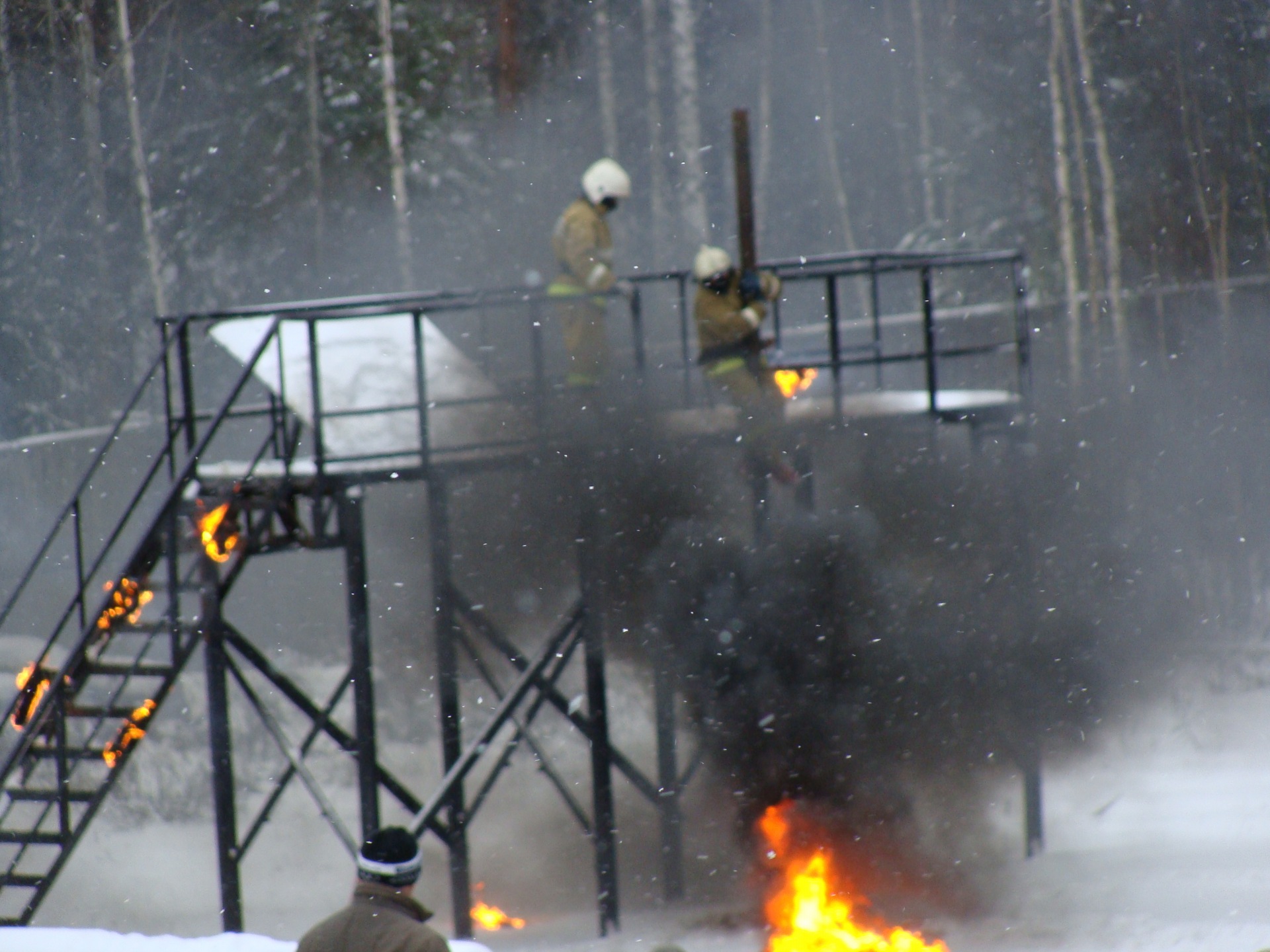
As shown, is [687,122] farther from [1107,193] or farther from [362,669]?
[362,669]

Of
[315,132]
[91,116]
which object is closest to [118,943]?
[91,116]

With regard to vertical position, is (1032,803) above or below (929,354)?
below

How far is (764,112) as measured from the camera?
104ft

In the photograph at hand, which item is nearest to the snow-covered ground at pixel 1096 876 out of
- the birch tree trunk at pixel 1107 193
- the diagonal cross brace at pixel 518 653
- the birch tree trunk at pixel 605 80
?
the diagonal cross brace at pixel 518 653

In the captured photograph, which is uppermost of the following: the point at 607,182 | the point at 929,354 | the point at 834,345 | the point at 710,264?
the point at 607,182

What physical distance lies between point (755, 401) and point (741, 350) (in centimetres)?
37

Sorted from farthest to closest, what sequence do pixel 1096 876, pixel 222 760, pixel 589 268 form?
pixel 1096 876
pixel 589 268
pixel 222 760

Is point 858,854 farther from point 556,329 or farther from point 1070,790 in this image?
point 556,329

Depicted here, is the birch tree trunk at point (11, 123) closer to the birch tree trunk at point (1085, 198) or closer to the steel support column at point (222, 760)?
the steel support column at point (222, 760)

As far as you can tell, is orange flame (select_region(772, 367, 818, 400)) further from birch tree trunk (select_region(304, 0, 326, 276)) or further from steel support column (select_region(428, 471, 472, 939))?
birch tree trunk (select_region(304, 0, 326, 276))

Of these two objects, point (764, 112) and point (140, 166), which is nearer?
point (140, 166)

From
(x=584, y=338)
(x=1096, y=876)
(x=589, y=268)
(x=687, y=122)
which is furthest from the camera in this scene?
(x=687, y=122)

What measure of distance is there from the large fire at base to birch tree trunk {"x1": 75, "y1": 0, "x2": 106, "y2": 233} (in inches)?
630

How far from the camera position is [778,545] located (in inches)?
444
